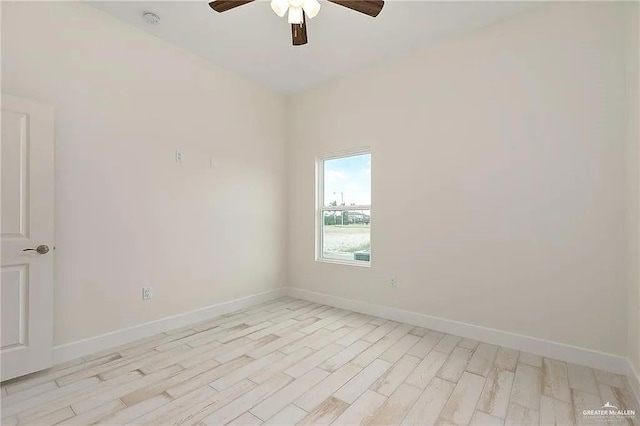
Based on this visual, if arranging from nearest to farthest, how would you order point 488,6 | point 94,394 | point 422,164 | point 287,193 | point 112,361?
point 94,394, point 112,361, point 488,6, point 422,164, point 287,193

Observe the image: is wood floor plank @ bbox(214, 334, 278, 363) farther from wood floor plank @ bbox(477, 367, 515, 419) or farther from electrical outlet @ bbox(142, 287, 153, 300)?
wood floor plank @ bbox(477, 367, 515, 419)

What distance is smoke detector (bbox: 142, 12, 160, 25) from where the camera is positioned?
279 centimetres

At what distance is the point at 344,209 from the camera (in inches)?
164

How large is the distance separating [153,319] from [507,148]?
3.83 m

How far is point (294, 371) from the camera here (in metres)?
2.38

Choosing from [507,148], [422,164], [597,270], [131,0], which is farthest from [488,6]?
[131,0]

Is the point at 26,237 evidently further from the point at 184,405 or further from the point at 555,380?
the point at 555,380

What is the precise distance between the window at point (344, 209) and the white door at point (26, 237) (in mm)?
2906

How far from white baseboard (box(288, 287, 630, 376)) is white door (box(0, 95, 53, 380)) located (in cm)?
293

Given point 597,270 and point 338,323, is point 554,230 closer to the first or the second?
point 597,270

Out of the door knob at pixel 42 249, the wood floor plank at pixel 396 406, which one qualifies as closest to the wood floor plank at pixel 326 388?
the wood floor plank at pixel 396 406

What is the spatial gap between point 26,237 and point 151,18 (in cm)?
214

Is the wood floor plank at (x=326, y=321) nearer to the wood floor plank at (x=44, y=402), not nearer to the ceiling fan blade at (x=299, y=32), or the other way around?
the wood floor plank at (x=44, y=402)

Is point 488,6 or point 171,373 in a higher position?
point 488,6
